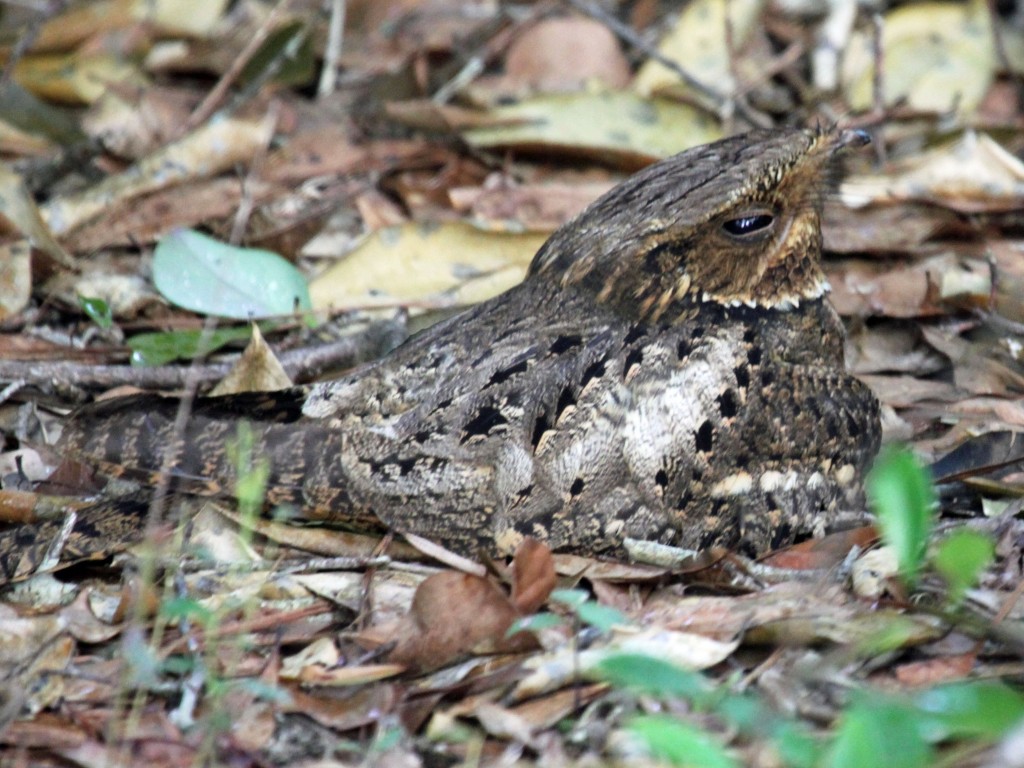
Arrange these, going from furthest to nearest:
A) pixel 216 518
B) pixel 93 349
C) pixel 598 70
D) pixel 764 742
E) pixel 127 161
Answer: pixel 598 70, pixel 127 161, pixel 93 349, pixel 216 518, pixel 764 742

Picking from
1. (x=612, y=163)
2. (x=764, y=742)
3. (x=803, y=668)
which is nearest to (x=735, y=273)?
(x=803, y=668)

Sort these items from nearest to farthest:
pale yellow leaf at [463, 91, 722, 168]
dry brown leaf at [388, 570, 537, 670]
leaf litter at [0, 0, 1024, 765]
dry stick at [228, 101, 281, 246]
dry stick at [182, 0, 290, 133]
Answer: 1. leaf litter at [0, 0, 1024, 765]
2. dry brown leaf at [388, 570, 537, 670]
3. dry stick at [228, 101, 281, 246]
4. pale yellow leaf at [463, 91, 722, 168]
5. dry stick at [182, 0, 290, 133]

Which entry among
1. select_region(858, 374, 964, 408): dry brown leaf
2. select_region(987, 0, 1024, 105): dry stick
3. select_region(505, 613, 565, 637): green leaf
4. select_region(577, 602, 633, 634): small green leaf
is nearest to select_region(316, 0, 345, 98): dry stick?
select_region(858, 374, 964, 408): dry brown leaf

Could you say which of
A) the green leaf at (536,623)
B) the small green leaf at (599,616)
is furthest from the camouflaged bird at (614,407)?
the small green leaf at (599,616)

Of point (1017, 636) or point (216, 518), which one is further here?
point (216, 518)

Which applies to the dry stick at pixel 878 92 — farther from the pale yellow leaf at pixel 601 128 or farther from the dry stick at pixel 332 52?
the dry stick at pixel 332 52

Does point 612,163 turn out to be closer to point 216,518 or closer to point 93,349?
point 93,349

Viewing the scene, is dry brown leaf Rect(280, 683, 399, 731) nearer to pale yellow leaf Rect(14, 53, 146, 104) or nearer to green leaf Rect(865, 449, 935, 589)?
green leaf Rect(865, 449, 935, 589)
